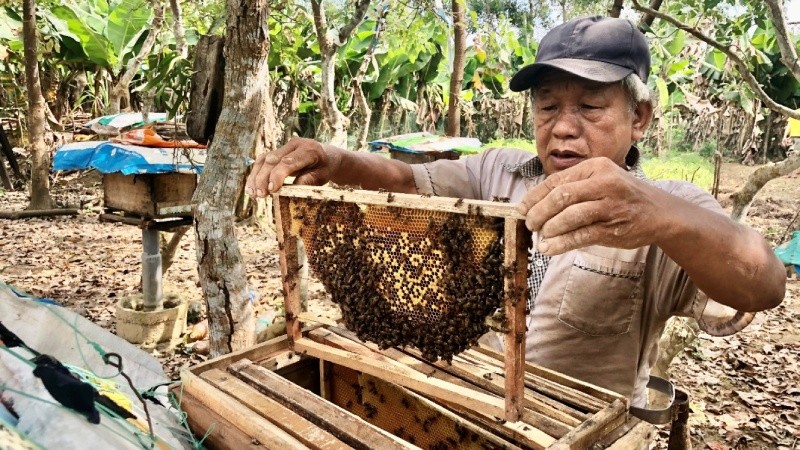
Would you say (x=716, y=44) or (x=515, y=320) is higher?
(x=716, y=44)

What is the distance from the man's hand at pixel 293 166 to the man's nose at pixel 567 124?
3.24 feet

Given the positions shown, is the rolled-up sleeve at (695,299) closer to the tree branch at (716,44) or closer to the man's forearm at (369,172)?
the man's forearm at (369,172)

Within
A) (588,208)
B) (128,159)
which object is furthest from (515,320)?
(128,159)

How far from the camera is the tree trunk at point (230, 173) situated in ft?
11.6

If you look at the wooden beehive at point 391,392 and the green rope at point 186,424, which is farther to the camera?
the green rope at point 186,424

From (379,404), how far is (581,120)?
1.46m

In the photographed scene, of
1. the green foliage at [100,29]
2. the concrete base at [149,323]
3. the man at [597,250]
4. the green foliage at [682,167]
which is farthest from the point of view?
the green foliage at [682,167]

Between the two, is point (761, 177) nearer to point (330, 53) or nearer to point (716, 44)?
point (716, 44)

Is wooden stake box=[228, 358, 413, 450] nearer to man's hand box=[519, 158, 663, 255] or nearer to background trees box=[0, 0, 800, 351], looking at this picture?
man's hand box=[519, 158, 663, 255]

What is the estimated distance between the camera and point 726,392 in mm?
5500

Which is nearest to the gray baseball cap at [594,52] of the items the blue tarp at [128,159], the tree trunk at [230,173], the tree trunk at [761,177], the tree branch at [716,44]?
the tree trunk at [230,173]

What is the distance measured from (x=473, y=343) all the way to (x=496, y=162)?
4.34 ft

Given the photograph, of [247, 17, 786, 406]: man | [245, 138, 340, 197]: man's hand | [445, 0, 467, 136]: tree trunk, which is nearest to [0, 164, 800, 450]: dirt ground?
[247, 17, 786, 406]: man

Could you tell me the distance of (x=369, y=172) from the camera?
110 inches
